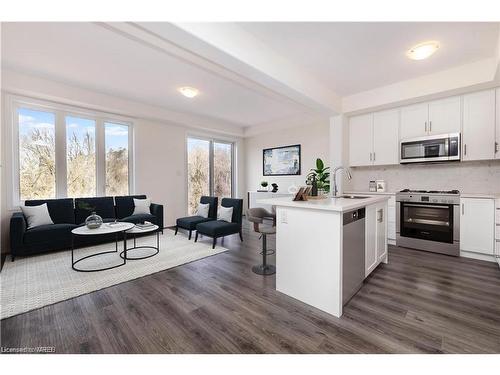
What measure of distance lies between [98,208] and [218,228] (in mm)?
2365

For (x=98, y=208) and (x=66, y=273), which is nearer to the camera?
(x=66, y=273)

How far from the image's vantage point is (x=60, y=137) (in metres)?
4.15

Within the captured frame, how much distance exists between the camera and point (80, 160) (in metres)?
4.38

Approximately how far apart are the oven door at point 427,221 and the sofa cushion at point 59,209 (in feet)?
18.9

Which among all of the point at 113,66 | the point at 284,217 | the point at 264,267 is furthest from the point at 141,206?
the point at 284,217

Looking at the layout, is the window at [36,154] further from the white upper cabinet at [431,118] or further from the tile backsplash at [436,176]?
the white upper cabinet at [431,118]

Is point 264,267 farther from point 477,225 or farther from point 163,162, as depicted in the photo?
point 163,162

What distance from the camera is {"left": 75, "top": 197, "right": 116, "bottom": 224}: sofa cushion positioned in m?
3.93

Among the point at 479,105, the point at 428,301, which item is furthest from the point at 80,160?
the point at 479,105

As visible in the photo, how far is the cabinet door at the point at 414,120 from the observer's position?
3693 millimetres

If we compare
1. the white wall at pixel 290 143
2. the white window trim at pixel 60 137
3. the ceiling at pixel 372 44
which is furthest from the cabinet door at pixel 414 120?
the white window trim at pixel 60 137

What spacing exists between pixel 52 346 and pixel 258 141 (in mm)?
6229

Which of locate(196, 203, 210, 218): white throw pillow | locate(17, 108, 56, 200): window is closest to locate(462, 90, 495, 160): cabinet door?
locate(196, 203, 210, 218): white throw pillow

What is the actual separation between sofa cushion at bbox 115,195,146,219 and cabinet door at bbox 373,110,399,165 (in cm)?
494
